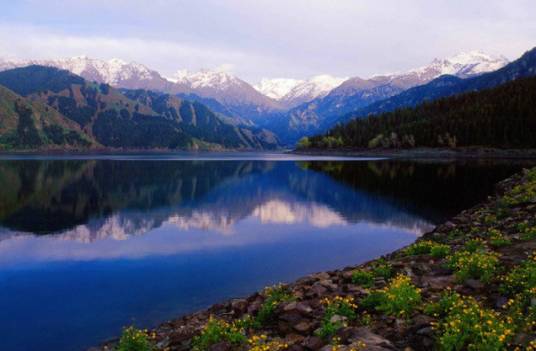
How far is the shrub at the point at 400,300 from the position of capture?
1744 cm

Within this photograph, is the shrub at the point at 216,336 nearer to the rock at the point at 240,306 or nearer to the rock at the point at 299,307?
the rock at the point at 299,307

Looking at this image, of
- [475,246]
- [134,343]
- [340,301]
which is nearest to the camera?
[134,343]

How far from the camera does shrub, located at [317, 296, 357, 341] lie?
1642 centimetres

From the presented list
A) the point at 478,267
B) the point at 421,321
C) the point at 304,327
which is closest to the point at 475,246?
the point at 478,267

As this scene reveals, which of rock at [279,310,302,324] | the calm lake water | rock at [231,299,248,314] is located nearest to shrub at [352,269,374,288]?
rock at [279,310,302,324]

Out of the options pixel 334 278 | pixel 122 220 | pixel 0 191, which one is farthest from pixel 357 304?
pixel 0 191

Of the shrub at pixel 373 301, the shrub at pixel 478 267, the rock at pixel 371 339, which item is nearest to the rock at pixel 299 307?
the shrub at pixel 373 301

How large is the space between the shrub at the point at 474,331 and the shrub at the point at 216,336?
23.0 ft

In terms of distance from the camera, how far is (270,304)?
20.6m

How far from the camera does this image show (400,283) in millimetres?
19016

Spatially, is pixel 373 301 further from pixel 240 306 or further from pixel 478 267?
pixel 240 306

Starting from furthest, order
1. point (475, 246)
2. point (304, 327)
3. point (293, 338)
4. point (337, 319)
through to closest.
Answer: point (475, 246)
point (304, 327)
point (337, 319)
point (293, 338)

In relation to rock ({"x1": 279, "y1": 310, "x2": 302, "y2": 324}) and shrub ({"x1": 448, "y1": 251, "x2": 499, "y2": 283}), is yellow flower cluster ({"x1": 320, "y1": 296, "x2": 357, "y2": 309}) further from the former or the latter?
shrub ({"x1": 448, "y1": 251, "x2": 499, "y2": 283})

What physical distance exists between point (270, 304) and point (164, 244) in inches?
1070
